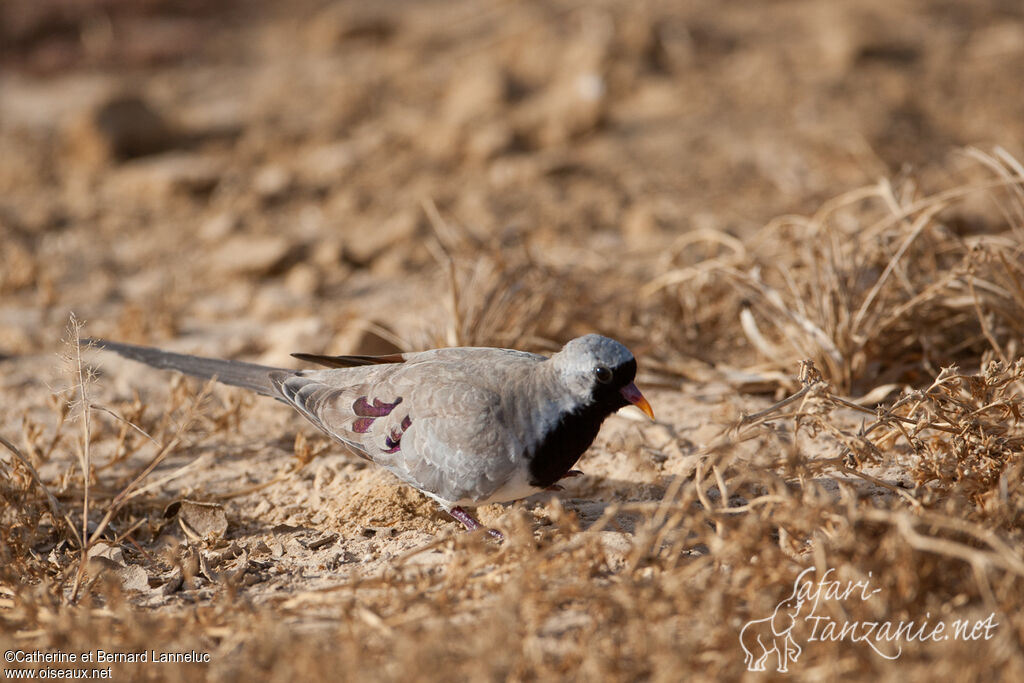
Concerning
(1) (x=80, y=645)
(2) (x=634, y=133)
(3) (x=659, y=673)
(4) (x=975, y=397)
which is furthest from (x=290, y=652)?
(2) (x=634, y=133)

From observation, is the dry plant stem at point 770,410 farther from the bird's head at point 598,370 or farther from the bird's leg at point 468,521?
the bird's leg at point 468,521

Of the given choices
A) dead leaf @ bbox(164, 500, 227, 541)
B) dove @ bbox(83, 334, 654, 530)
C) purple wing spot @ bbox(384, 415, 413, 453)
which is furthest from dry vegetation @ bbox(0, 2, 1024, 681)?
purple wing spot @ bbox(384, 415, 413, 453)

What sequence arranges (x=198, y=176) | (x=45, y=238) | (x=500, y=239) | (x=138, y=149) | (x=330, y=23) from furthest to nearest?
(x=330, y=23), (x=138, y=149), (x=198, y=176), (x=45, y=238), (x=500, y=239)

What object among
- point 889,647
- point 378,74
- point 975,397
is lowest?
point 889,647

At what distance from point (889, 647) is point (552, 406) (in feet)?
3.90

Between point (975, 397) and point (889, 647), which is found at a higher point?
point (975, 397)

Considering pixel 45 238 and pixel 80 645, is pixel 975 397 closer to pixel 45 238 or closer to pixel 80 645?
pixel 80 645

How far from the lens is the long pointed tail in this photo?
3.45 m

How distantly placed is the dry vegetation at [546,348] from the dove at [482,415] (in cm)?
22

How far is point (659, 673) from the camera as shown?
2.17 metres

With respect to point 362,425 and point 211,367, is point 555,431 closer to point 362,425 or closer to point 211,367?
point 362,425

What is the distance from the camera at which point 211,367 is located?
3.49 meters

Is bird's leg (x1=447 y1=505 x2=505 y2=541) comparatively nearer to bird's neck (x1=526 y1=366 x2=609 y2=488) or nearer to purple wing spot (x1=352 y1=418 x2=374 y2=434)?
bird's neck (x1=526 y1=366 x2=609 y2=488)

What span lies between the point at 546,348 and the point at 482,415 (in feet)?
4.74
